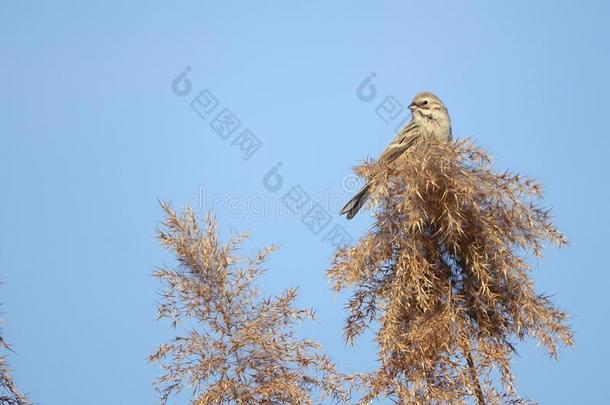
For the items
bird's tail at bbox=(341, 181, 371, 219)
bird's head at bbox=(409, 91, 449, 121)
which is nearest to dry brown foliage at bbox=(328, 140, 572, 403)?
bird's tail at bbox=(341, 181, 371, 219)

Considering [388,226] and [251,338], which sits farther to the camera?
[388,226]

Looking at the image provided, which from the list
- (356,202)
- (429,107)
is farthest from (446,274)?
(429,107)

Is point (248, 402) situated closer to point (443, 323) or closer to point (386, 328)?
point (386, 328)

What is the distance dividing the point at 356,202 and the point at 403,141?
1.56 m

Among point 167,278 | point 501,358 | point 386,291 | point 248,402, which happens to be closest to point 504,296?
point 501,358

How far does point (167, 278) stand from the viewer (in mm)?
7250

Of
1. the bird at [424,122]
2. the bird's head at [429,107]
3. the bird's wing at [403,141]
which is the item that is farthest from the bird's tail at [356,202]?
A: the bird's head at [429,107]

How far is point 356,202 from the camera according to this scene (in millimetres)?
9258

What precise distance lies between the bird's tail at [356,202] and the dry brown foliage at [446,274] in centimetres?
104

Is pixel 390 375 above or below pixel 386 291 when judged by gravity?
below

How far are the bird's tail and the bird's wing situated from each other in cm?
81

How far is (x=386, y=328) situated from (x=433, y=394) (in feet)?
2.66

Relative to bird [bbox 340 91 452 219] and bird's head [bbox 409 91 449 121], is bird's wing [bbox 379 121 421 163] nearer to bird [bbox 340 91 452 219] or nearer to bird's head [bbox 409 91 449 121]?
bird [bbox 340 91 452 219]

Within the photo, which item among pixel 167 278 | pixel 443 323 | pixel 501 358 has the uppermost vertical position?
pixel 167 278
